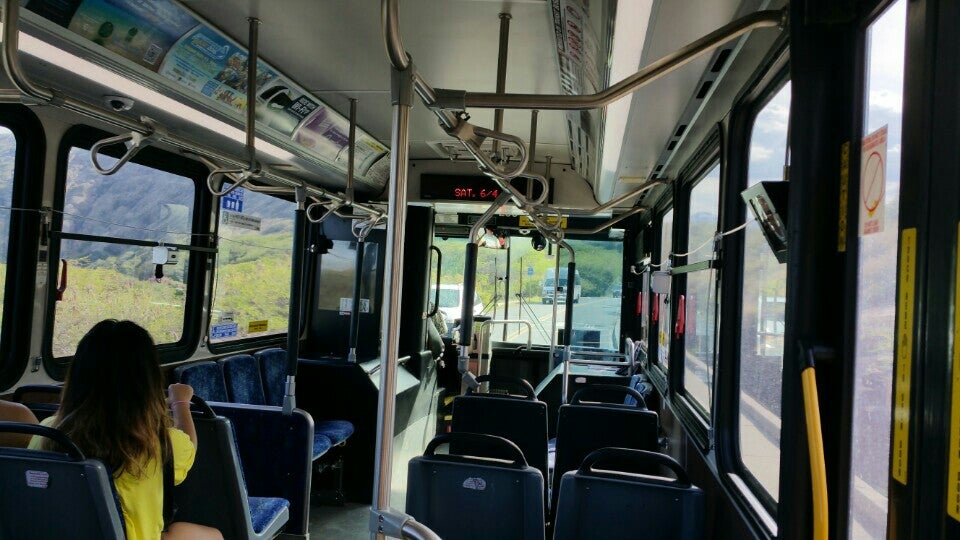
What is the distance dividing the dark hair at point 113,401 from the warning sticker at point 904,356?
1873mm

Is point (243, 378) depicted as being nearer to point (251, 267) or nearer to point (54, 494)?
point (251, 267)

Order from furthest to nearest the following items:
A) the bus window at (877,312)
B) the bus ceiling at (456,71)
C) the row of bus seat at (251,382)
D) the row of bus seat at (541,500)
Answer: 1. the row of bus seat at (251,382)
2. the row of bus seat at (541,500)
3. the bus ceiling at (456,71)
4. the bus window at (877,312)

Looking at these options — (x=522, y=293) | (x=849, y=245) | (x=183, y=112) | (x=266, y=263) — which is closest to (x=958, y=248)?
(x=849, y=245)

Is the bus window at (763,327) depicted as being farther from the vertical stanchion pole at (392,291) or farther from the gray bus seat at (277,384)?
the gray bus seat at (277,384)

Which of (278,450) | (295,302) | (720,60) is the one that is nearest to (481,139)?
(720,60)

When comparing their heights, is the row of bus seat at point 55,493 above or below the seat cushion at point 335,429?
above

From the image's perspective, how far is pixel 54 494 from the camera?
1.84 meters

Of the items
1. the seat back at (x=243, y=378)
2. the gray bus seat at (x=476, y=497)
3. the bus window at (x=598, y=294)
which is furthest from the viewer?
the bus window at (x=598, y=294)

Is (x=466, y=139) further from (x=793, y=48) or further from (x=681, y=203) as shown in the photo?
(x=681, y=203)

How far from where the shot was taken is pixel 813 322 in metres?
1.25

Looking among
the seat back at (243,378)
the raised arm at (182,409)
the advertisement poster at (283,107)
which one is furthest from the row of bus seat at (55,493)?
the seat back at (243,378)

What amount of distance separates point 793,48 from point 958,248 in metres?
0.64

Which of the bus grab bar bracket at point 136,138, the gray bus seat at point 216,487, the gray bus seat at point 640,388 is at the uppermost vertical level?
the bus grab bar bracket at point 136,138

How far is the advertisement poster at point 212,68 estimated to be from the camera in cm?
280
